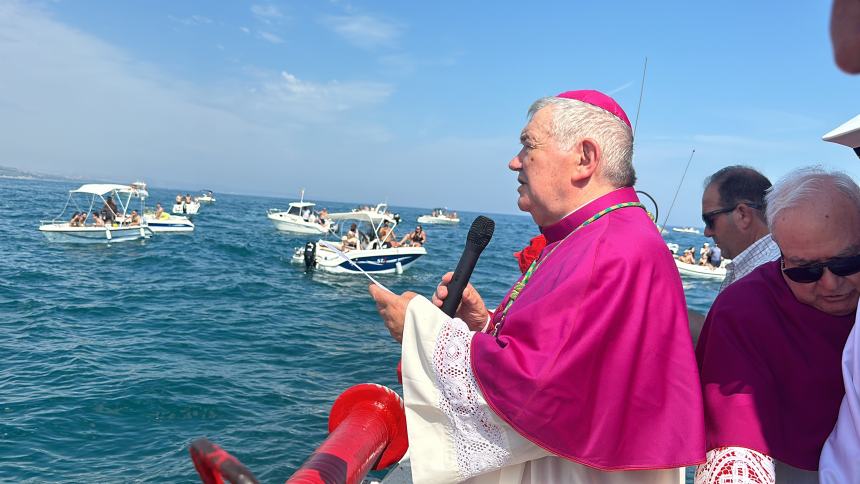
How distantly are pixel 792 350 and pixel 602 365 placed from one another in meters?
0.59

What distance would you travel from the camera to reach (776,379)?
1684 millimetres

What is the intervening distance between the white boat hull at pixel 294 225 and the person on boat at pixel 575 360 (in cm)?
3774

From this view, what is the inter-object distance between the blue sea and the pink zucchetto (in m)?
5.83

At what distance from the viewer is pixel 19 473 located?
6699mm

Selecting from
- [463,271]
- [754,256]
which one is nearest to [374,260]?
[754,256]

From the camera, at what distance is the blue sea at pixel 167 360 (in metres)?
7.30

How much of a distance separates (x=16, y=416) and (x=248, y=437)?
3297 millimetres

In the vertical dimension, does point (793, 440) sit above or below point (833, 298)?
below

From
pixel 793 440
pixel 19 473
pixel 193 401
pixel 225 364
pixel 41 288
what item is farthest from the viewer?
pixel 41 288

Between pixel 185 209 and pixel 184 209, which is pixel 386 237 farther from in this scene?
pixel 185 209

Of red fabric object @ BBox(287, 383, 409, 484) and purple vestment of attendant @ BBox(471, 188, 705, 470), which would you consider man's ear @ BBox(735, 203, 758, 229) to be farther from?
red fabric object @ BBox(287, 383, 409, 484)

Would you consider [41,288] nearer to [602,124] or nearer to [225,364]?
[225,364]

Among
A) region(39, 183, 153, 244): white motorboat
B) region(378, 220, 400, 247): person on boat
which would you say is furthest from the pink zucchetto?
region(39, 183, 153, 244): white motorboat

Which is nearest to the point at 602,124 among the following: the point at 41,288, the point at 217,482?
the point at 217,482
